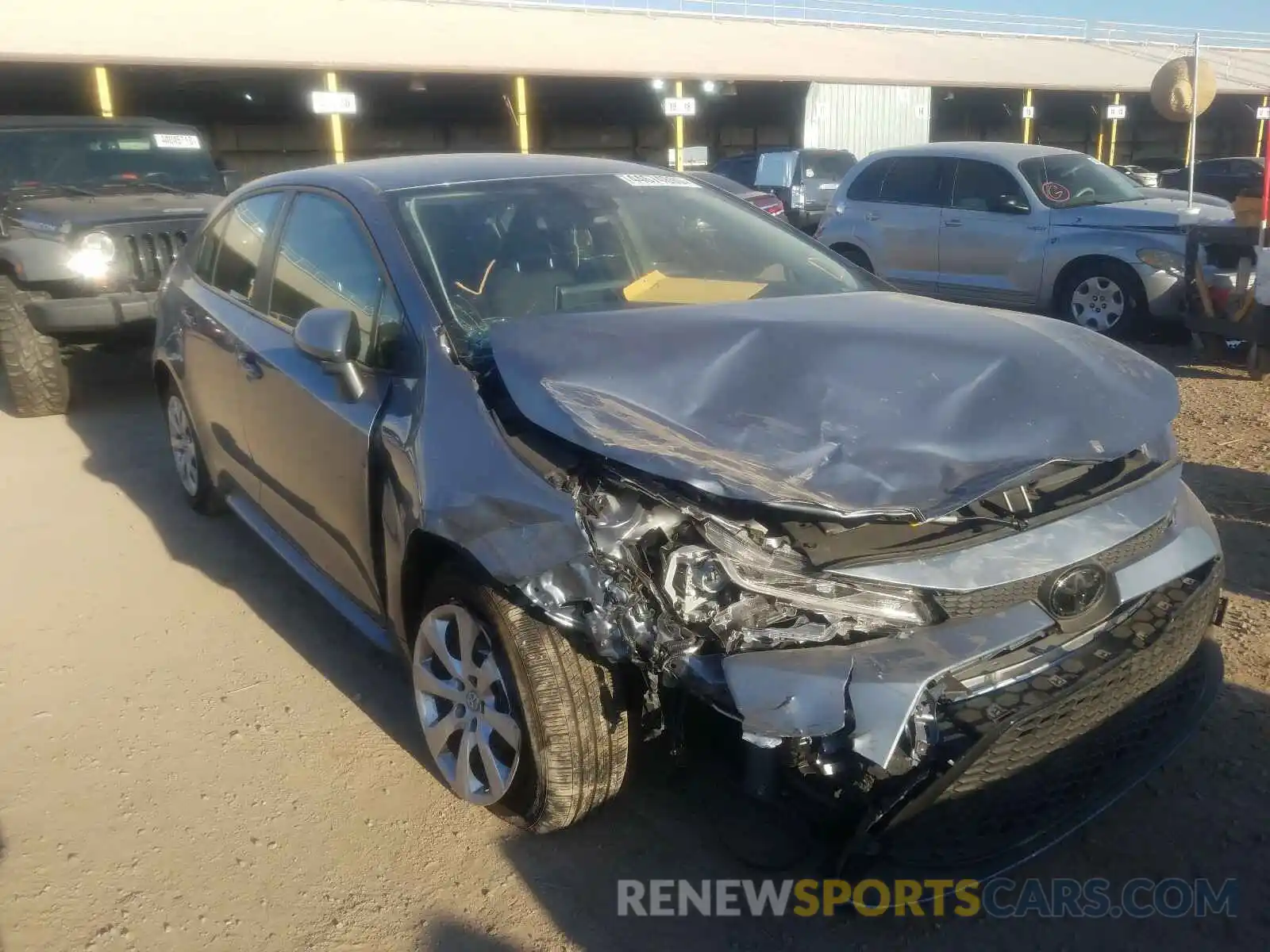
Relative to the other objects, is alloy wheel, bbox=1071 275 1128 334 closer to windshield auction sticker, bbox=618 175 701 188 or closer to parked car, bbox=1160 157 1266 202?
windshield auction sticker, bbox=618 175 701 188

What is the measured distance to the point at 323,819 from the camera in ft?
9.84

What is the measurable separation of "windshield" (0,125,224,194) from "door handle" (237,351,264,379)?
508 centimetres

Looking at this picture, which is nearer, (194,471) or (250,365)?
(250,365)

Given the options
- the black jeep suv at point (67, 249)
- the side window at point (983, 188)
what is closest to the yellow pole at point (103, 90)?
the black jeep suv at point (67, 249)

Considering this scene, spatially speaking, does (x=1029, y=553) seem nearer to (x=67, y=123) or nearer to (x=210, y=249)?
(x=210, y=249)

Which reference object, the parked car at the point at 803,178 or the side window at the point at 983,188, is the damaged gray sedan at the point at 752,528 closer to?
the side window at the point at 983,188

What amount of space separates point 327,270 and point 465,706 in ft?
5.18

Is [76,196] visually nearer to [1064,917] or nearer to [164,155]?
[164,155]

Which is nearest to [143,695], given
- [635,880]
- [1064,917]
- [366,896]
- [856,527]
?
[366,896]

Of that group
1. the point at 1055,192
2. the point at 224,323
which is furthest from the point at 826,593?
the point at 1055,192

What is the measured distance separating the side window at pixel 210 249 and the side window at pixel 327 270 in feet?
3.17

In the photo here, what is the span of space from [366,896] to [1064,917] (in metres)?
1.69

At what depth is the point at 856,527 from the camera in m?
2.41

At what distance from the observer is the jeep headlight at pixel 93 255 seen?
7.11m
